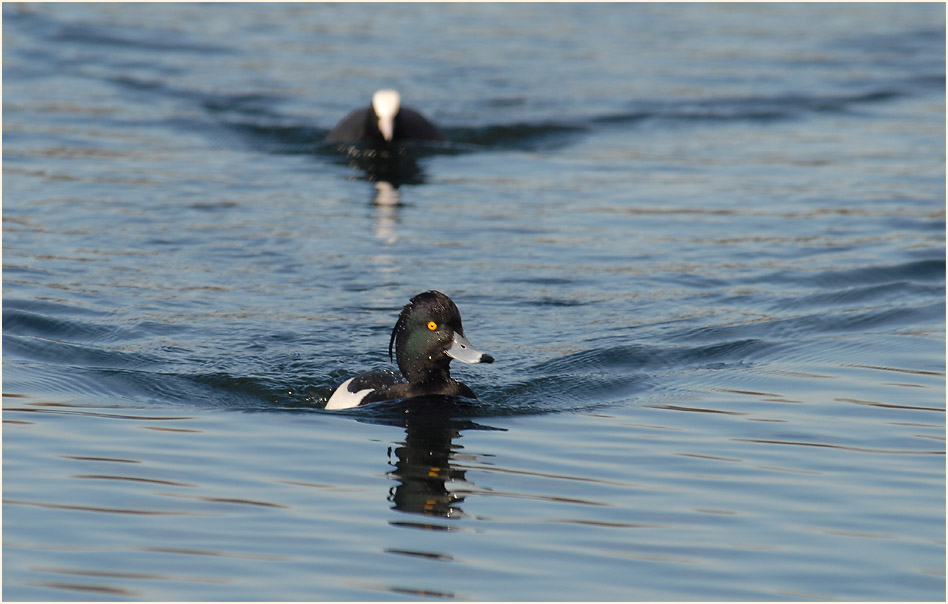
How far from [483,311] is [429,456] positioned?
369 centimetres

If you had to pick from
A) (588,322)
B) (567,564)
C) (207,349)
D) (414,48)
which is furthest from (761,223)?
(414,48)

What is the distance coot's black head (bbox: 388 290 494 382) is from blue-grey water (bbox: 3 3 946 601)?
299mm

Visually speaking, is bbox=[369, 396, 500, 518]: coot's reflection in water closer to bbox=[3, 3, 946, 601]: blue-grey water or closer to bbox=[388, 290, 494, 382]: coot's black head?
bbox=[3, 3, 946, 601]: blue-grey water

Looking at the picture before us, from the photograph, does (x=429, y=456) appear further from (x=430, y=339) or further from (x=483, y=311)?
(x=483, y=311)

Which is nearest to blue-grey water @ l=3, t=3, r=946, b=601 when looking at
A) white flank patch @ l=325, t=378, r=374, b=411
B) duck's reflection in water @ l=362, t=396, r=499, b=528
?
duck's reflection in water @ l=362, t=396, r=499, b=528

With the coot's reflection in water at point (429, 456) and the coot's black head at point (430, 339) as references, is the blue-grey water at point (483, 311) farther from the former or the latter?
the coot's black head at point (430, 339)

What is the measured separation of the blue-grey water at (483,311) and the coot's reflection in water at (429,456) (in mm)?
28

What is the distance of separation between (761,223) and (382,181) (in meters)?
4.89

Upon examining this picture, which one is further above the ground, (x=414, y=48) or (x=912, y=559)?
(x=414, y=48)

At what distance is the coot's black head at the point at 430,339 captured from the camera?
839cm

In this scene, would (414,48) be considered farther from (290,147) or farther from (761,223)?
(761,223)

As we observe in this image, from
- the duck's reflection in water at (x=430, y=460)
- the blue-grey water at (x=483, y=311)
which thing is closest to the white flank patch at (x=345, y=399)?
the blue-grey water at (x=483, y=311)

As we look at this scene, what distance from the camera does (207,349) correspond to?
997 centimetres

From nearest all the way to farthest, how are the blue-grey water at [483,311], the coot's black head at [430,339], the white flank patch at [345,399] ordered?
the blue-grey water at [483,311], the coot's black head at [430,339], the white flank patch at [345,399]
